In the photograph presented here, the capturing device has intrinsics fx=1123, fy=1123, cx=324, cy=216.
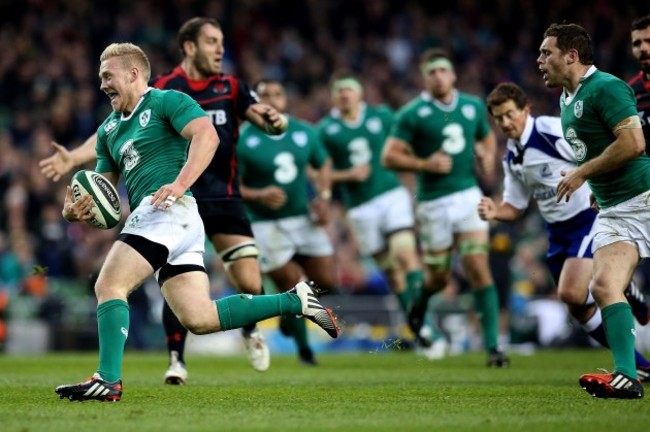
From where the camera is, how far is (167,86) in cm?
954

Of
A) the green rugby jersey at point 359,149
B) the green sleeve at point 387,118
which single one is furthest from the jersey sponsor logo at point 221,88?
the green sleeve at point 387,118

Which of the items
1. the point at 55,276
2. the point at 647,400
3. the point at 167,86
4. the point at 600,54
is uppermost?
the point at 600,54

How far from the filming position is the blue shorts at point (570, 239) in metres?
8.97

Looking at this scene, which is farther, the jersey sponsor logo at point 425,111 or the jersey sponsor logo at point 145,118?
the jersey sponsor logo at point 425,111

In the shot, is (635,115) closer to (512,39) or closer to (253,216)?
(253,216)

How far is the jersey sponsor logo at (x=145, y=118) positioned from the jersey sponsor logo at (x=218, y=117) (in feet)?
7.09

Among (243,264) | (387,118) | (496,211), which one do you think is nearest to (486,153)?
(387,118)

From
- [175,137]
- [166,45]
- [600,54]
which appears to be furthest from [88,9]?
[175,137]

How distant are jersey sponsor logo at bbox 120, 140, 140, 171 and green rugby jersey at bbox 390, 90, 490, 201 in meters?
5.37

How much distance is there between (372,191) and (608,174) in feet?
20.3

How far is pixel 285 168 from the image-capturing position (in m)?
12.2

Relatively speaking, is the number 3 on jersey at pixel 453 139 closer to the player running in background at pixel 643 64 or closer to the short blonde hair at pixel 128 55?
the player running in background at pixel 643 64

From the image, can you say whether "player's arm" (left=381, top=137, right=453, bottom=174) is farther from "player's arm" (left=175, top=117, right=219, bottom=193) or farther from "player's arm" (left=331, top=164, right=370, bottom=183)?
"player's arm" (left=175, top=117, right=219, bottom=193)

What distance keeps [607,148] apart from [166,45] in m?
16.6
